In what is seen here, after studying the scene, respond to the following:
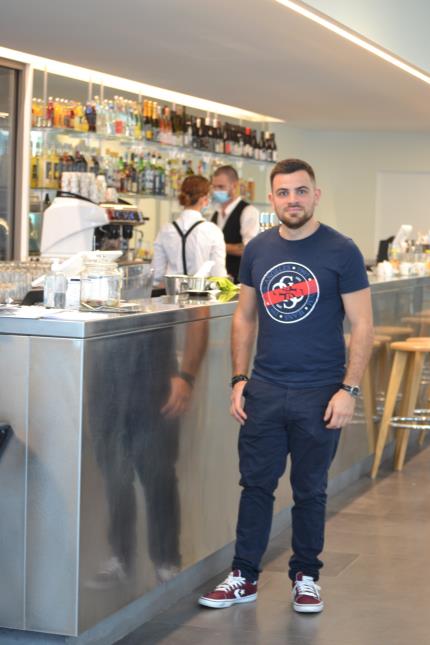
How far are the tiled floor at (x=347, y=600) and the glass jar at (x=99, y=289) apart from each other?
1.10 meters

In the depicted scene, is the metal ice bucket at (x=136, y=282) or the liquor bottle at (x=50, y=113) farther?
the liquor bottle at (x=50, y=113)

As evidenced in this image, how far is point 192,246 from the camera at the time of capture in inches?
284

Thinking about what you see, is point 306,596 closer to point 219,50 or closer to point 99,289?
point 99,289

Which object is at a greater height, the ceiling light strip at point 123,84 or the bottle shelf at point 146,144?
the ceiling light strip at point 123,84

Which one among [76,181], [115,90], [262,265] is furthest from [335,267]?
[115,90]

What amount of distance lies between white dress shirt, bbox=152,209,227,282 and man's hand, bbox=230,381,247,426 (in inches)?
119

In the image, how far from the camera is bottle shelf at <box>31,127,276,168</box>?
348 inches

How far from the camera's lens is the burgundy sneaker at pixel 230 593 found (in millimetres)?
4125

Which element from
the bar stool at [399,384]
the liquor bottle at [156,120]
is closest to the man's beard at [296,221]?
the bar stool at [399,384]

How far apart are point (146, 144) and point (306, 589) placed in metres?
6.20

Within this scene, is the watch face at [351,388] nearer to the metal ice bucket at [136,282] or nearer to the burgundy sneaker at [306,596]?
the burgundy sneaker at [306,596]

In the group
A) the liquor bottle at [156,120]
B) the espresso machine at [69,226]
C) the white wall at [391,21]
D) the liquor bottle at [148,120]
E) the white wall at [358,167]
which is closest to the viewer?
the espresso machine at [69,226]

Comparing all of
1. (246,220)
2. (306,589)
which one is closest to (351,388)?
(306,589)

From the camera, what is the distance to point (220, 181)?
327 inches
